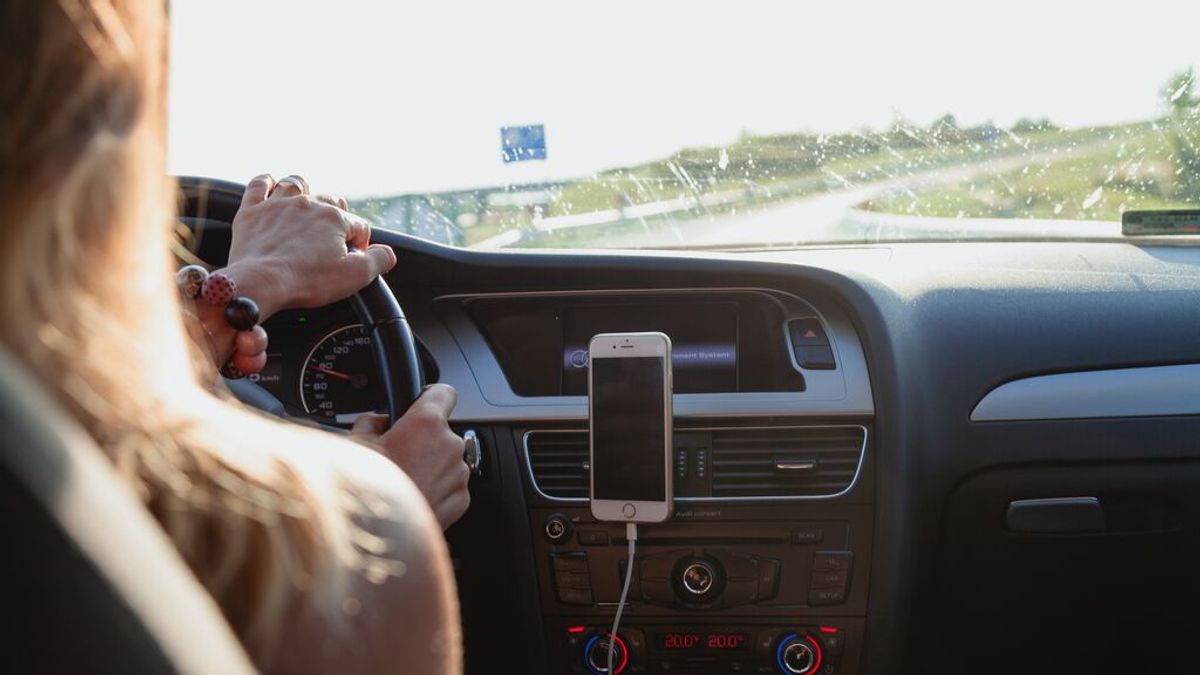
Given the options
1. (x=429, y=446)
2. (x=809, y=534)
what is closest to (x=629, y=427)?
(x=809, y=534)

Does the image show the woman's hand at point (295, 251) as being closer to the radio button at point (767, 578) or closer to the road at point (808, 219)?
the road at point (808, 219)

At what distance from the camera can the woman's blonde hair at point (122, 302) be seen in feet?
2.52

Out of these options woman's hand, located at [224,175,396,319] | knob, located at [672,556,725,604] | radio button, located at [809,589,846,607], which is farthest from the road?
woman's hand, located at [224,175,396,319]

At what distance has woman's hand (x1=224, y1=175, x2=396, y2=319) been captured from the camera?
2.19m

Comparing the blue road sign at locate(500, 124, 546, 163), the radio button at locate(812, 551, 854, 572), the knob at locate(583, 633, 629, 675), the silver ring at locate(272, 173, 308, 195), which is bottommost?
the knob at locate(583, 633, 629, 675)

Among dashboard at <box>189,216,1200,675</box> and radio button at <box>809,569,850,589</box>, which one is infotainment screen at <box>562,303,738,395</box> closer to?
dashboard at <box>189,216,1200,675</box>

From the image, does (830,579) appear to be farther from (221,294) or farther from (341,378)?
(221,294)

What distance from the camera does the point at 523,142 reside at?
3.23 meters

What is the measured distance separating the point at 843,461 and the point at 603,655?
789 millimetres

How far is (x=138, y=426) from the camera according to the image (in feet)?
2.65

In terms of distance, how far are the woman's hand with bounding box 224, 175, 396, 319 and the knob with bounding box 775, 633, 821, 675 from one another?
1522 millimetres

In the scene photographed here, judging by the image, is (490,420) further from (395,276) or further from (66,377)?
(66,377)

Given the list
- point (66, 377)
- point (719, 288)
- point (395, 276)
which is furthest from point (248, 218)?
point (66, 377)

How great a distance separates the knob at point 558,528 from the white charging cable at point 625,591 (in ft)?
0.51
